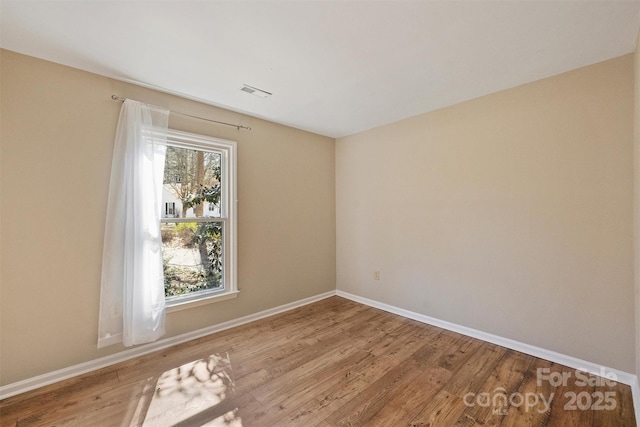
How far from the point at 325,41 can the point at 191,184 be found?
78.1 inches

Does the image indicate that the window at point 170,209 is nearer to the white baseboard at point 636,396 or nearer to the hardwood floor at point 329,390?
the hardwood floor at point 329,390

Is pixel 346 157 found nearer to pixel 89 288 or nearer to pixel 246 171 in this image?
pixel 246 171

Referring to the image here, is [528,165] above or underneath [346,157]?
underneath

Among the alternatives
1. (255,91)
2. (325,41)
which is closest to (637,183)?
(325,41)

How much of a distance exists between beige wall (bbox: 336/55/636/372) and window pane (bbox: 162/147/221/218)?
2.17 m

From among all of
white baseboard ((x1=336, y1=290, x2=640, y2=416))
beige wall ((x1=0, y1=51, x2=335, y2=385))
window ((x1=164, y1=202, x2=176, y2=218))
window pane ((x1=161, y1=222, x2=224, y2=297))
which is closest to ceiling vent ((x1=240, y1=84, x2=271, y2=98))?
beige wall ((x1=0, y1=51, x2=335, y2=385))

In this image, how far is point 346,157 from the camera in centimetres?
408

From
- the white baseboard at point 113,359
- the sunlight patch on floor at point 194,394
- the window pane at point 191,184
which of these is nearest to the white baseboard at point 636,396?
the sunlight patch on floor at point 194,394

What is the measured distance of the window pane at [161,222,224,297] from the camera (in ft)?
8.81

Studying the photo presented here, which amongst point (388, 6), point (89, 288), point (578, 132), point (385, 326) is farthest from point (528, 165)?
point (89, 288)

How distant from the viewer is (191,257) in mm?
2830

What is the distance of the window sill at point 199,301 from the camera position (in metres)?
Result: 2.62

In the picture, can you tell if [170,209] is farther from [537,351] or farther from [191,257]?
[537,351]

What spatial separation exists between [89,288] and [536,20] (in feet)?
12.6
